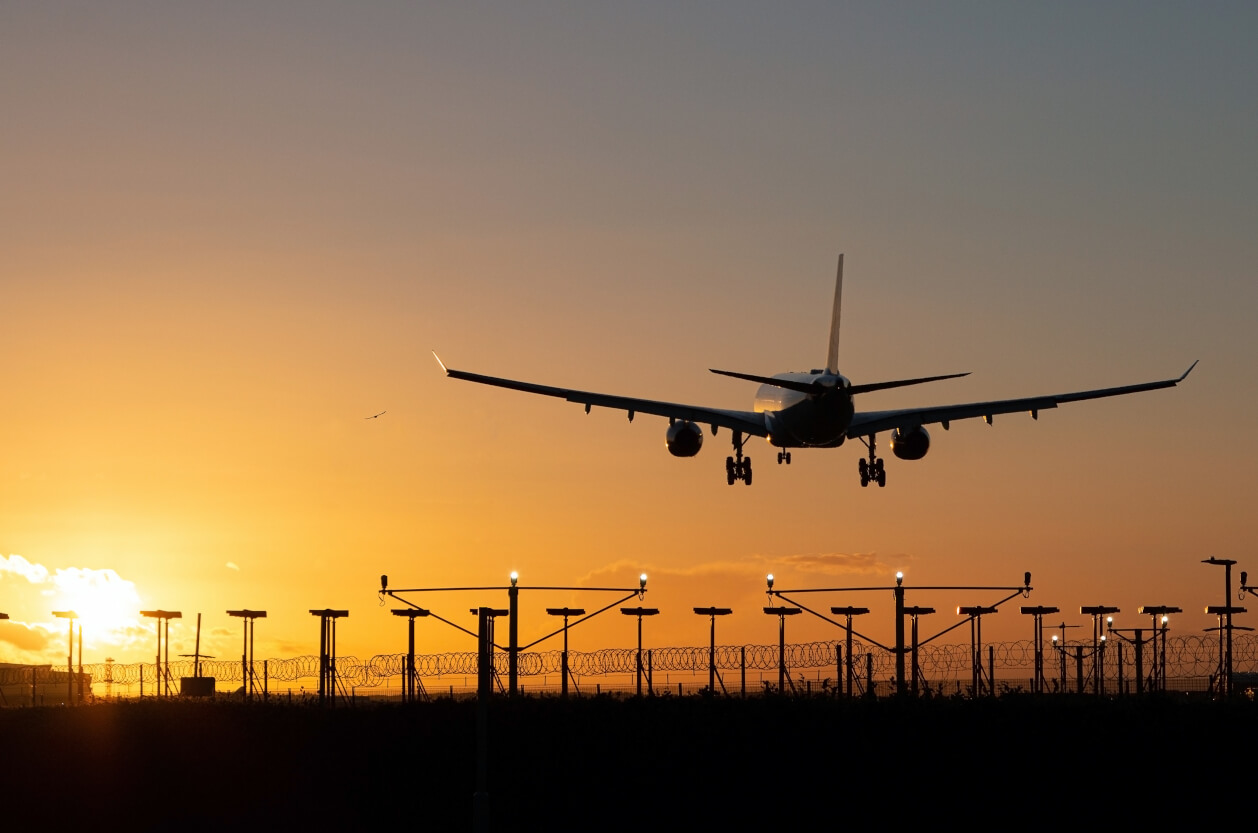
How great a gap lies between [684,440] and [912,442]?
1012 cm

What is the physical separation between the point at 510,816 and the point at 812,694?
66.9 feet

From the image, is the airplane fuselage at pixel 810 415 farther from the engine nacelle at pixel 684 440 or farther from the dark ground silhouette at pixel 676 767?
the dark ground silhouette at pixel 676 767

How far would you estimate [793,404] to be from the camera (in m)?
73.2

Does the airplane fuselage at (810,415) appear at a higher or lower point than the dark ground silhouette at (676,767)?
higher

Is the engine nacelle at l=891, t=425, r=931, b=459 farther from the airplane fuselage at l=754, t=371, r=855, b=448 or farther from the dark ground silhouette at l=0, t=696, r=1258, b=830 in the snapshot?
the dark ground silhouette at l=0, t=696, r=1258, b=830

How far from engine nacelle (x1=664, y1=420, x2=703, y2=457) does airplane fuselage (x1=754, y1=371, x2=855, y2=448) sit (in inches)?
129

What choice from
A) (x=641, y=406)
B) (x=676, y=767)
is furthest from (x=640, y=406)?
(x=676, y=767)

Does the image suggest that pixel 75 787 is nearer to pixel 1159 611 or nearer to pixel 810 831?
pixel 810 831

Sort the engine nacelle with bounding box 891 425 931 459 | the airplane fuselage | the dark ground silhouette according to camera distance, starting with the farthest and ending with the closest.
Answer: the engine nacelle with bounding box 891 425 931 459 → the airplane fuselage → the dark ground silhouette

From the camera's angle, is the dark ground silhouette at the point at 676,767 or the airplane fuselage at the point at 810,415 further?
the airplane fuselage at the point at 810,415

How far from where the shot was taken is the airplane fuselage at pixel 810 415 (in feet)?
233

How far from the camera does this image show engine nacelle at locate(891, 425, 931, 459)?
77.2 meters

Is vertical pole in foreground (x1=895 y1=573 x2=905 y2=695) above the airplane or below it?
below

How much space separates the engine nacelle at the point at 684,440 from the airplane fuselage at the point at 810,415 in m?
3.27
